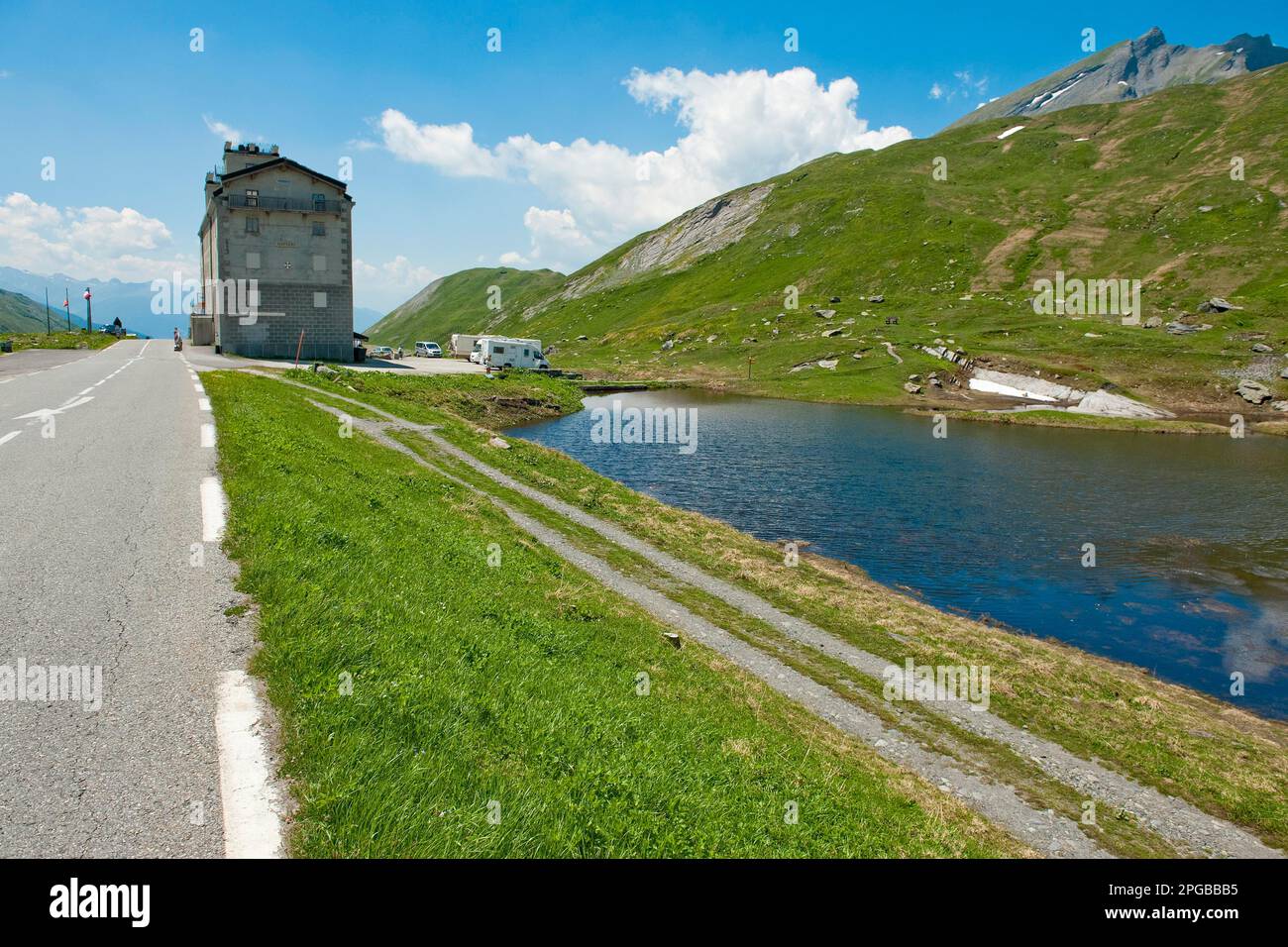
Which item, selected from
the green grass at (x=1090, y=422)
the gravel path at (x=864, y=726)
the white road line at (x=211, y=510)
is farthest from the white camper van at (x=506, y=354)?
the white road line at (x=211, y=510)

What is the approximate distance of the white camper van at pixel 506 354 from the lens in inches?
3797

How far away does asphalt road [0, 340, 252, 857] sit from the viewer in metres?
5.81

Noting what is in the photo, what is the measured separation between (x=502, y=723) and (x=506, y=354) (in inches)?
3659

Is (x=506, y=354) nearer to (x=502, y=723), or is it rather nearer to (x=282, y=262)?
(x=282, y=262)

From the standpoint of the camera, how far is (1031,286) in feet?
470

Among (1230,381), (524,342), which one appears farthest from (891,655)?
(1230,381)

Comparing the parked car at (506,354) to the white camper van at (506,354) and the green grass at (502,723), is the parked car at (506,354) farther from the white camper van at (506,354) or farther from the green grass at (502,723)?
the green grass at (502,723)

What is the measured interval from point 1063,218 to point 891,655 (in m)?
188

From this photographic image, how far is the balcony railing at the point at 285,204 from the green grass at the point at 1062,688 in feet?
223

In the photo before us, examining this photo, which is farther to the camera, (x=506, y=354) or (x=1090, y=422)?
(x=506, y=354)

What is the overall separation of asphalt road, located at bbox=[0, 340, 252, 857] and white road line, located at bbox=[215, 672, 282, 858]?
0.12m

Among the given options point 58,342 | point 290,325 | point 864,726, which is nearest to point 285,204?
point 290,325

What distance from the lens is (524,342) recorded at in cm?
10094
